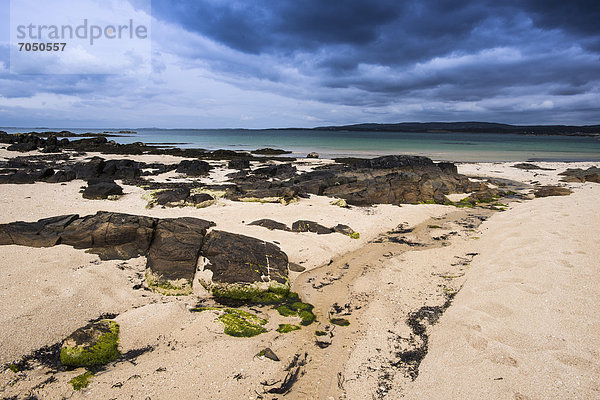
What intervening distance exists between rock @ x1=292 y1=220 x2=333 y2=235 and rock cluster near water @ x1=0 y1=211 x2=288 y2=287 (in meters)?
2.90

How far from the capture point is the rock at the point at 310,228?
11008mm

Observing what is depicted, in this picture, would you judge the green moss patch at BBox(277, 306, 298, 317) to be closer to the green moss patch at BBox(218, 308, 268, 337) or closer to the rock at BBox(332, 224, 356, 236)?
the green moss patch at BBox(218, 308, 268, 337)

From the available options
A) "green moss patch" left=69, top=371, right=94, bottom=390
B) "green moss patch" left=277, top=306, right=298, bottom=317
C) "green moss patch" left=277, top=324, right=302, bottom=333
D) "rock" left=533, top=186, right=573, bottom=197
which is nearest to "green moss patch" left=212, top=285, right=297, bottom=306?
"green moss patch" left=277, top=306, right=298, bottom=317

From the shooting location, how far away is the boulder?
23.2ft

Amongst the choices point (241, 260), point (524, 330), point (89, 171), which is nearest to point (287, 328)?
point (241, 260)

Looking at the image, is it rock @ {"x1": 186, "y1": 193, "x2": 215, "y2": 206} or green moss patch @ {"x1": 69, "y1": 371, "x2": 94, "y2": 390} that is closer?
green moss patch @ {"x1": 69, "y1": 371, "x2": 94, "y2": 390}

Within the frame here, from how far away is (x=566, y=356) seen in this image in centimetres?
425

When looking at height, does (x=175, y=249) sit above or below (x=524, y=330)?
above

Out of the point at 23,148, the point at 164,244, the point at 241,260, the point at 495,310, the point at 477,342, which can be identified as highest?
the point at 23,148

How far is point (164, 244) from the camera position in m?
7.60

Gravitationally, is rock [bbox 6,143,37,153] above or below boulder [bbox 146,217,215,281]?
above

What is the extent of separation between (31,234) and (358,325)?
8756 millimetres

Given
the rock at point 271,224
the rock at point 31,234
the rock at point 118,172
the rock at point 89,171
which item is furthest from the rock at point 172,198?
the rock at point 89,171

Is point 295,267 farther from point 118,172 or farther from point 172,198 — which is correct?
point 118,172
